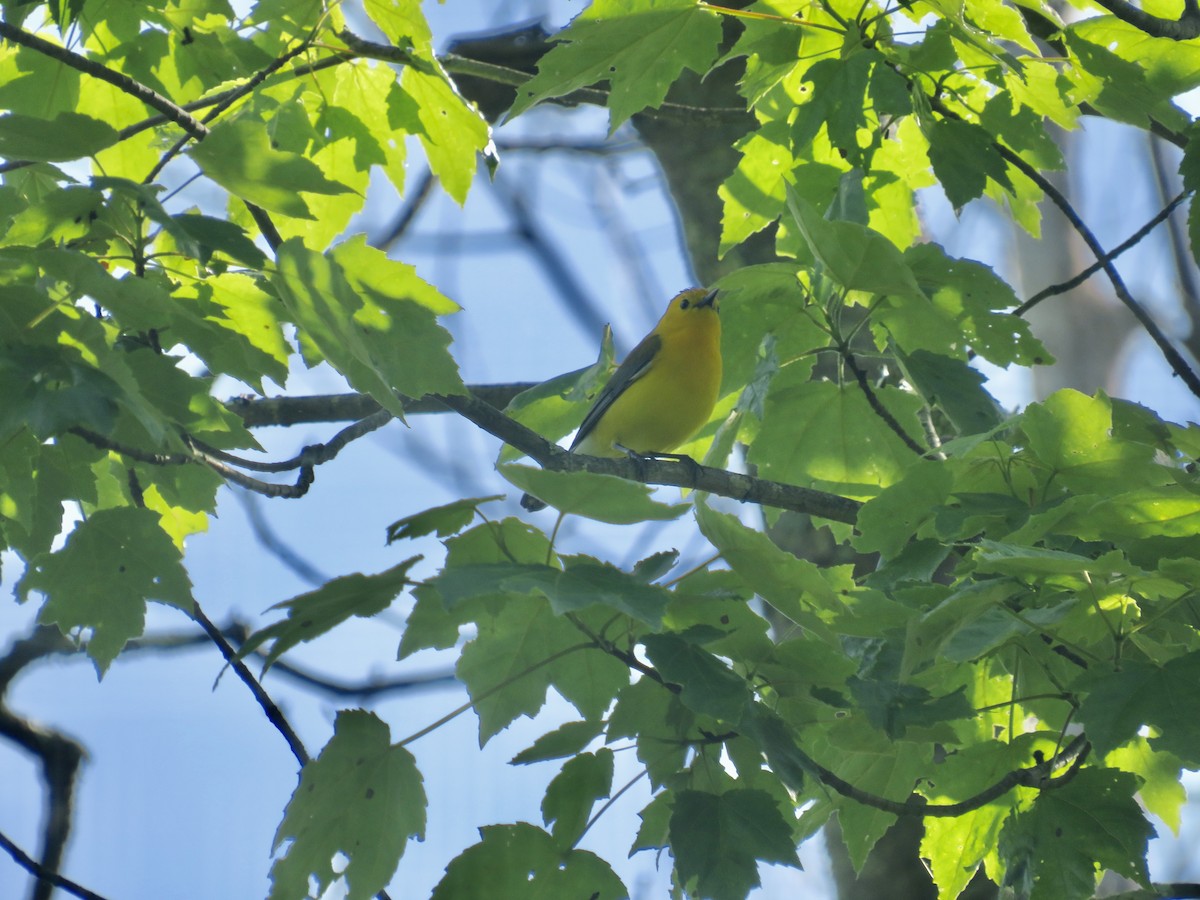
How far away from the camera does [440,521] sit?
7.63ft

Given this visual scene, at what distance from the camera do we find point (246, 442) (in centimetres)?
280

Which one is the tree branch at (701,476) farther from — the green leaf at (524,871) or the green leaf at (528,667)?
the green leaf at (524,871)

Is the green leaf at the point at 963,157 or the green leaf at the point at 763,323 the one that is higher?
the green leaf at the point at 963,157

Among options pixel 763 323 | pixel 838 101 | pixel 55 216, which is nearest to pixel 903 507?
pixel 763 323

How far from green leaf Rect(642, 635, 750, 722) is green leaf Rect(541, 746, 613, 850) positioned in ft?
1.33

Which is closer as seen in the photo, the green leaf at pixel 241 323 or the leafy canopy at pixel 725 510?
the leafy canopy at pixel 725 510

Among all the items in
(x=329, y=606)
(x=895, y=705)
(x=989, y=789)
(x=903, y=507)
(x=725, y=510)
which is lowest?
(x=989, y=789)

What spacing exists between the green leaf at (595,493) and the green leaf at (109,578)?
3.40 feet

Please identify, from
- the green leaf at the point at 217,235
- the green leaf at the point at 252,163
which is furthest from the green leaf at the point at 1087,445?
the green leaf at the point at 217,235

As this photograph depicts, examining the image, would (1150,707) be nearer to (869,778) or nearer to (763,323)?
(869,778)

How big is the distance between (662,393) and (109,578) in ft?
10.6

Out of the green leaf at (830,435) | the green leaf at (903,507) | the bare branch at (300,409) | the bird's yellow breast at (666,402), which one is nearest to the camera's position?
the green leaf at (903,507)

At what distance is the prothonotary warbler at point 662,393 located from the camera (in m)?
5.52

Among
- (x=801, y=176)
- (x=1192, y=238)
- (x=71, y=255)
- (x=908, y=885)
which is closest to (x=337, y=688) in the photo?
(x=908, y=885)
